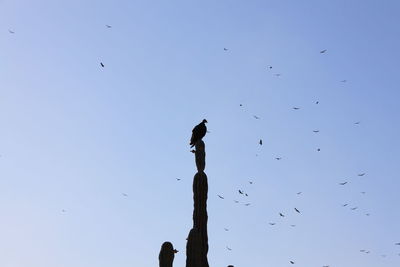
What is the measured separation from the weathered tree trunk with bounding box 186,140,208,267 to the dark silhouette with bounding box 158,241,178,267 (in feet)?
1.66

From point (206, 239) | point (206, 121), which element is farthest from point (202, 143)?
point (206, 239)

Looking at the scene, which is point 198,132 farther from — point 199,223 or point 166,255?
point 166,255

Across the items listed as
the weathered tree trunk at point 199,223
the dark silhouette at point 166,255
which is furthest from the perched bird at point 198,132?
the dark silhouette at point 166,255

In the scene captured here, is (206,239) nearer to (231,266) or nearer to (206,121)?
(231,266)

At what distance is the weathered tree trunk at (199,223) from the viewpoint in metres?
18.8

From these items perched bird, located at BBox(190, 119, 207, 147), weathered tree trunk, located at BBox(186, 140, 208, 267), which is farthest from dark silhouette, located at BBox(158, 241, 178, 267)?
perched bird, located at BBox(190, 119, 207, 147)

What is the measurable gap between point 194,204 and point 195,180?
30.6 inches

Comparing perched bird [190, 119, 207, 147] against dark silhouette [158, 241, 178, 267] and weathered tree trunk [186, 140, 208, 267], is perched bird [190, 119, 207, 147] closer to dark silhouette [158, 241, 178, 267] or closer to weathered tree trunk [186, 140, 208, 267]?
weathered tree trunk [186, 140, 208, 267]

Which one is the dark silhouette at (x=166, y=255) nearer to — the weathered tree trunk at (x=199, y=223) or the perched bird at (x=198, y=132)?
the weathered tree trunk at (x=199, y=223)

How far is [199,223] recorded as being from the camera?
19.5m

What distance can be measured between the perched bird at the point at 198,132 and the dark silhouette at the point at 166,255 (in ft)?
13.6

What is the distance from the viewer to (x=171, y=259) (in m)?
19.1

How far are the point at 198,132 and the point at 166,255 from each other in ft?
16.2

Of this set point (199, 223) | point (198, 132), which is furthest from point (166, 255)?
point (198, 132)
